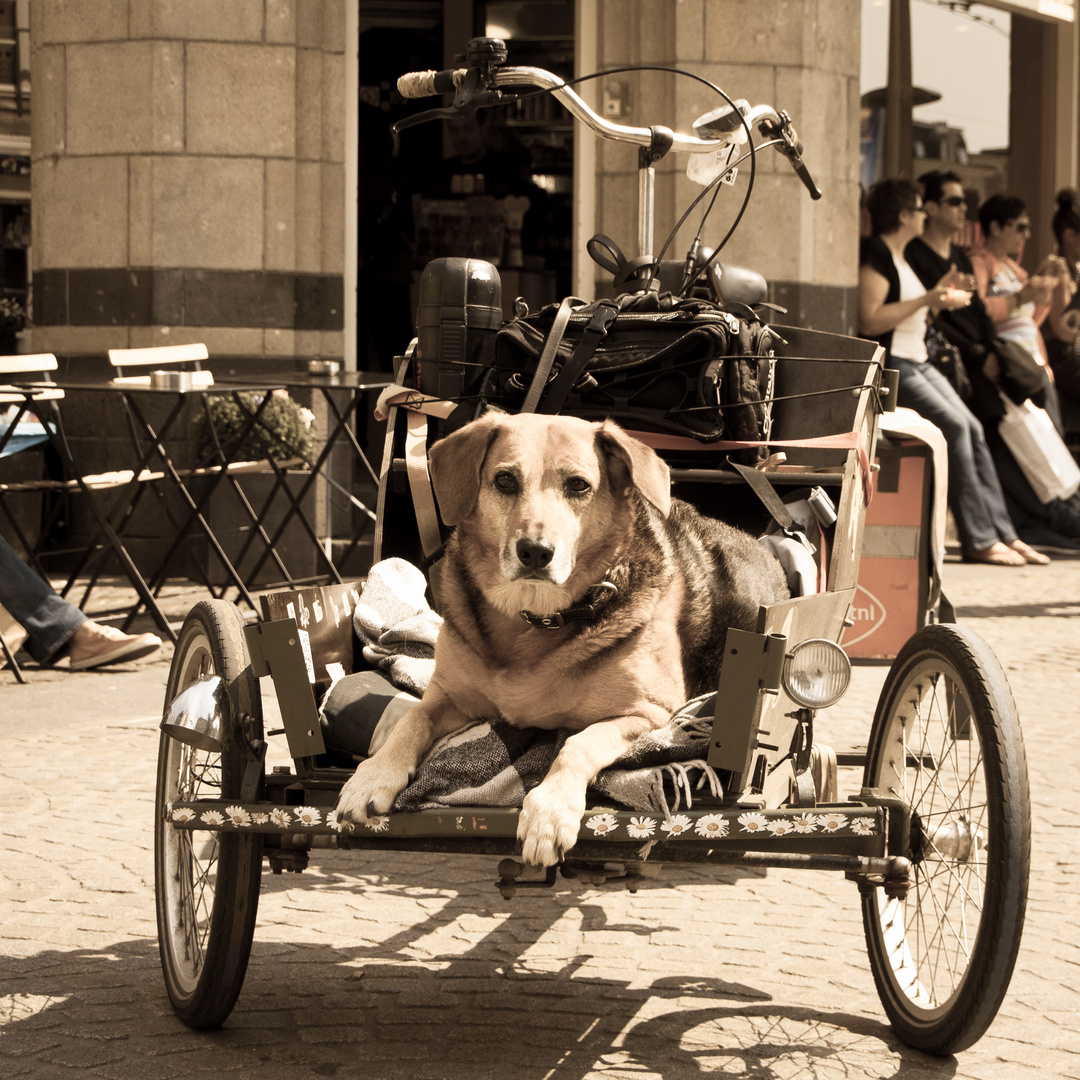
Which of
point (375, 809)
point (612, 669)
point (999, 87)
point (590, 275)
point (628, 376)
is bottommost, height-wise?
point (375, 809)

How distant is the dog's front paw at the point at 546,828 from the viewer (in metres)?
2.93

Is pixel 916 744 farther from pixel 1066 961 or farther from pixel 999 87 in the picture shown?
pixel 999 87

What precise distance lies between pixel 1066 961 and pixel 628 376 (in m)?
1.82

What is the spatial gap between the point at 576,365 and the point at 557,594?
92 centimetres

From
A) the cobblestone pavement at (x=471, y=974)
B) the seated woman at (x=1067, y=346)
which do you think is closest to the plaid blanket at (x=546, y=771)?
the cobblestone pavement at (x=471, y=974)

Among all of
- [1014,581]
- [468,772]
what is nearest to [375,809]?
[468,772]

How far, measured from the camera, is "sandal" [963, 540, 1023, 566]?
11.3m

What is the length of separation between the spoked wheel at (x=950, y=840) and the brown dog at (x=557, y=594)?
451 mm

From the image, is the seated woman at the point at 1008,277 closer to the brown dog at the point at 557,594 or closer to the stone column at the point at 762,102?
the stone column at the point at 762,102

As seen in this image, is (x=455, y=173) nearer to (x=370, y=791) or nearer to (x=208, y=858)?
(x=208, y=858)

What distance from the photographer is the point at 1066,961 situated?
3.99 m

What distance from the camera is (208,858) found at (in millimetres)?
3635

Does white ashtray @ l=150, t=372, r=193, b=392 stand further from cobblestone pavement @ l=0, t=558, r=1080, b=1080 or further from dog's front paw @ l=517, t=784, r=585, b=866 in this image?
dog's front paw @ l=517, t=784, r=585, b=866

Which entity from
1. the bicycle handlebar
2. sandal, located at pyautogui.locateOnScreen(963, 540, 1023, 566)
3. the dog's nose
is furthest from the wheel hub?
sandal, located at pyautogui.locateOnScreen(963, 540, 1023, 566)
